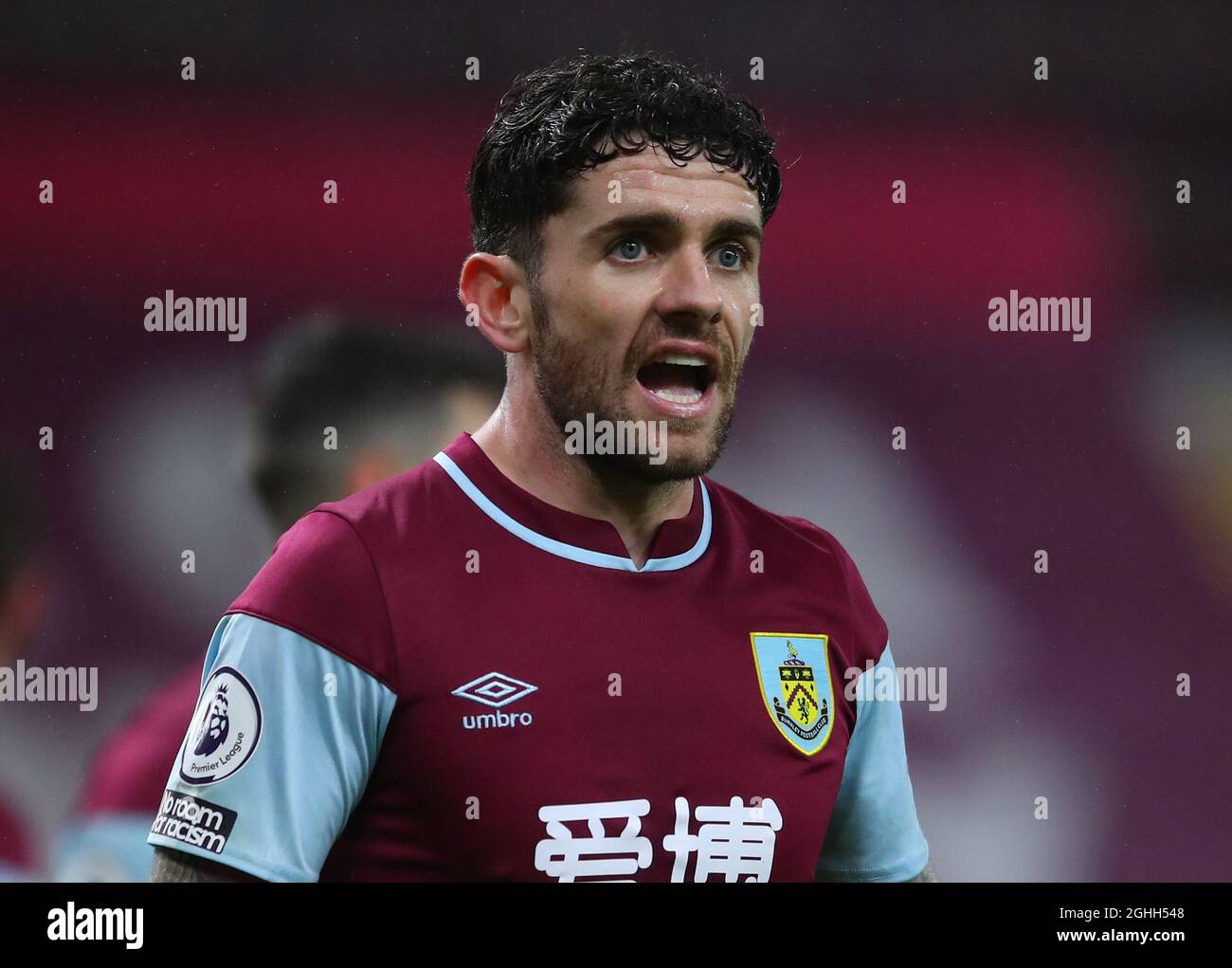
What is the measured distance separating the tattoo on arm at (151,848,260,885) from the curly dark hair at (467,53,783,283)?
0.89 metres

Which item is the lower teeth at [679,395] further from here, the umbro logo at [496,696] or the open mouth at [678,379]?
the umbro logo at [496,696]

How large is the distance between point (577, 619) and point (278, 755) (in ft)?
1.40

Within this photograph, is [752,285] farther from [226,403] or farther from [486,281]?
[226,403]

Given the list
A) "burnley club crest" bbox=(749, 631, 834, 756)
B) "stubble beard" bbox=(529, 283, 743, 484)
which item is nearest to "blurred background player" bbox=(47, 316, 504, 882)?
"stubble beard" bbox=(529, 283, 743, 484)

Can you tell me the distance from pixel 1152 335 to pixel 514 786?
2572 mm

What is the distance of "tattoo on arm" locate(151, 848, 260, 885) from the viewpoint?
158 centimetres

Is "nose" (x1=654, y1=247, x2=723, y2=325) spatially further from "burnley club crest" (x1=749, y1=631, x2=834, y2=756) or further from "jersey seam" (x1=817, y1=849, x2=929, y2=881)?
"jersey seam" (x1=817, y1=849, x2=929, y2=881)

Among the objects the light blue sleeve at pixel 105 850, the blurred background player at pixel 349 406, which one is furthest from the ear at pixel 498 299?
the light blue sleeve at pixel 105 850

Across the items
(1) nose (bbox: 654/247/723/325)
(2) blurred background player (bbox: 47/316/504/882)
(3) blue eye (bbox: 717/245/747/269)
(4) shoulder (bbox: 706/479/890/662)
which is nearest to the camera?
(1) nose (bbox: 654/247/723/325)

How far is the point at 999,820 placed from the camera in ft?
10.8

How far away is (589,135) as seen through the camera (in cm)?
180

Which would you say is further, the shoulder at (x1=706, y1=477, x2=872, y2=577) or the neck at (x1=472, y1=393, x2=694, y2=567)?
the shoulder at (x1=706, y1=477, x2=872, y2=577)

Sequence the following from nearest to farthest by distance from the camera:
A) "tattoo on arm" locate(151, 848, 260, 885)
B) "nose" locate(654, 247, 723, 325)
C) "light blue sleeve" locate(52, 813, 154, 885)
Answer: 1. "tattoo on arm" locate(151, 848, 260, 885)
2. "nose" locate(654, 247, 723, 325)
3. "light blue sleeve" locate(52, 813, 154, 885)

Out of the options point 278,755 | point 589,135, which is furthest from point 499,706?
point 589,135
